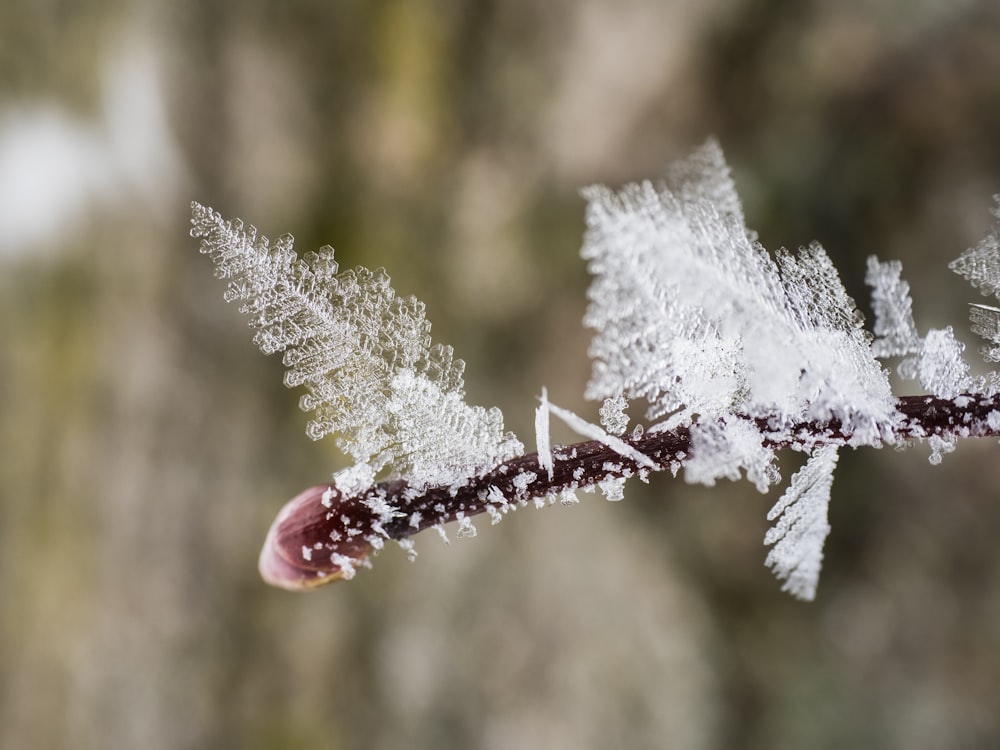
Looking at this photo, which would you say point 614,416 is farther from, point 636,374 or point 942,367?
point 942,367

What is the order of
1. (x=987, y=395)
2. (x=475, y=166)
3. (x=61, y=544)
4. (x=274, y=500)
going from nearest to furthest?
(x=987, y=395), (x=475, y=166), (x=274, y=500), (x=61, y=544)

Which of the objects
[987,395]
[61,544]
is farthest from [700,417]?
[61,544]

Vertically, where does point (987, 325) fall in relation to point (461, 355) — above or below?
below

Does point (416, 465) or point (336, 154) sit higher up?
point (336, 154)

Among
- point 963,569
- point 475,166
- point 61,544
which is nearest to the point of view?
point 963,569

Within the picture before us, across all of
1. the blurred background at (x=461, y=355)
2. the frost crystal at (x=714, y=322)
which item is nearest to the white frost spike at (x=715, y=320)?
the frost crystal at (x=714, y=322)

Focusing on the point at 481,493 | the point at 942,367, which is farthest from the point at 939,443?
the point at 481,493

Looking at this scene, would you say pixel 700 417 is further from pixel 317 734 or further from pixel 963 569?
pixel 317 734
